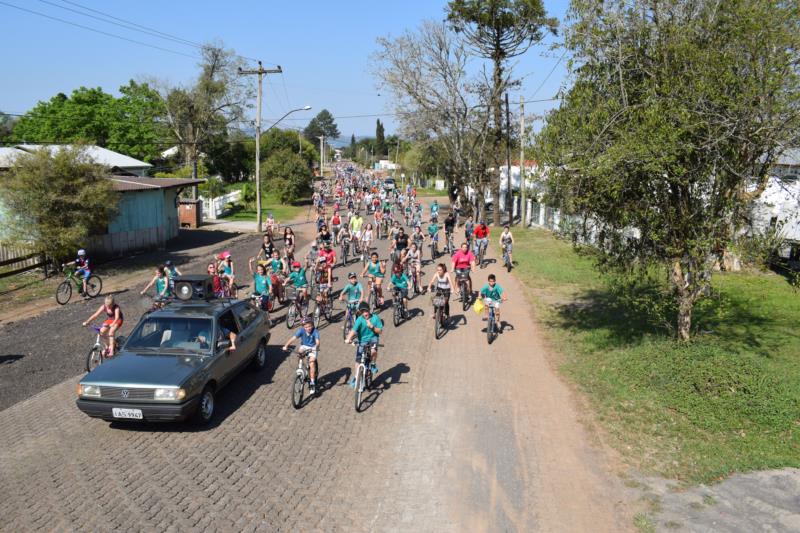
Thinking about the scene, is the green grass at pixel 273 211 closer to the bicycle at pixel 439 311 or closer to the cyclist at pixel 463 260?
the cyclist at pixel 463 260

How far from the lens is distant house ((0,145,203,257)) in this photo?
24.7m

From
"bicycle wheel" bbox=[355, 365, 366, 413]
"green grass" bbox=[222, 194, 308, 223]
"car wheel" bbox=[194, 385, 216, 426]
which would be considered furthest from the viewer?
"green grass" bbox=[222, 194, 308, 223]

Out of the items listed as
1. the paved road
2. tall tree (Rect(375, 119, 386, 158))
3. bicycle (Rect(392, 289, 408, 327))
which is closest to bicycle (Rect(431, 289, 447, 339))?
bicycle (Rect(392, 289, 408, 327))

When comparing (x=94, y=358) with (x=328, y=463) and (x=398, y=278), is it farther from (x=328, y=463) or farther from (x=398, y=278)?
(x=398, y=278)

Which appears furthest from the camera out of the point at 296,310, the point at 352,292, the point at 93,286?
the point at 93,286

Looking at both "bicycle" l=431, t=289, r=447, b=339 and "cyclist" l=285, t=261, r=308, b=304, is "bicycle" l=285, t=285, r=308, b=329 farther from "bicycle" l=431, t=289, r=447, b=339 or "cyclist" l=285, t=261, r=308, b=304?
"bicycle" l=431, t=289, r=447, b=339

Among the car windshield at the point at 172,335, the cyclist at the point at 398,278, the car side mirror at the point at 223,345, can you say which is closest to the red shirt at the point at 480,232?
the cyclist at the point at 398,278

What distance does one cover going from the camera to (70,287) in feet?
60.0

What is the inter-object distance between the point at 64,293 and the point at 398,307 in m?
10.2

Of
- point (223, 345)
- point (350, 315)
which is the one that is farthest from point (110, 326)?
point (350, 315)

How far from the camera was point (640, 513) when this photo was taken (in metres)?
7.24

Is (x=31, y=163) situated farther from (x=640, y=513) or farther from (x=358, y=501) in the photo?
(x=640, y=513)

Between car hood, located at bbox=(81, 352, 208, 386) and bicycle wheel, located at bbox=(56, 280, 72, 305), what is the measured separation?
9946 mm

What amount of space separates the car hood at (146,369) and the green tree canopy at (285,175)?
45895 mm
